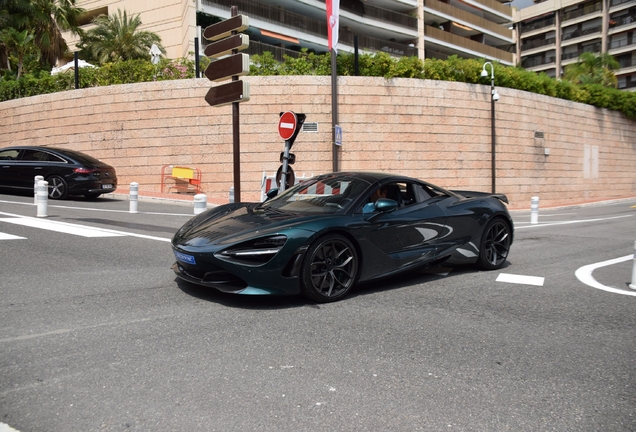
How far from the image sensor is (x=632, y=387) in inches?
129

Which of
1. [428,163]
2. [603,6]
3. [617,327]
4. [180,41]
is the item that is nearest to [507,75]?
[428,163]

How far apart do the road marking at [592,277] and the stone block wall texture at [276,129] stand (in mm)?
13016

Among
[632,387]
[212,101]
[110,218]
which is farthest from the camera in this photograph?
[110,218]

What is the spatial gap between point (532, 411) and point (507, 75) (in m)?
24.9

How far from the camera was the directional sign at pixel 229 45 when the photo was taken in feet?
31.4

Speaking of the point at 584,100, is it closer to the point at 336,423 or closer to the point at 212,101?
the point at 212,101

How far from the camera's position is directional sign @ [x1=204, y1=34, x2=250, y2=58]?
9586mm

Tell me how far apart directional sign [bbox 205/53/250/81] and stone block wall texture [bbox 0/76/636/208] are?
9391 millimetres

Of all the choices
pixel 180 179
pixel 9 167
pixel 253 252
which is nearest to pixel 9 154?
pixel 9 167

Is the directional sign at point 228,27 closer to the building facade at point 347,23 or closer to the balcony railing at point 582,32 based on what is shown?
the building facade at point 347,23

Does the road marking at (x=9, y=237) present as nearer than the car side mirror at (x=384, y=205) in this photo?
No

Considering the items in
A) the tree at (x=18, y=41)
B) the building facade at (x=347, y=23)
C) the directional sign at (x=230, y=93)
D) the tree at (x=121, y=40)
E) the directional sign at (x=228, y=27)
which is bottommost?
the directional sign at (x=230, y=93)

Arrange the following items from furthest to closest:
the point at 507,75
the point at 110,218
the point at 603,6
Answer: the point at 603,6 < the point at 507,75 < the point at 110,218

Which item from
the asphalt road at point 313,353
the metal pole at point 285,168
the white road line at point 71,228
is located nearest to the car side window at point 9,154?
the white road line at point 71,228
